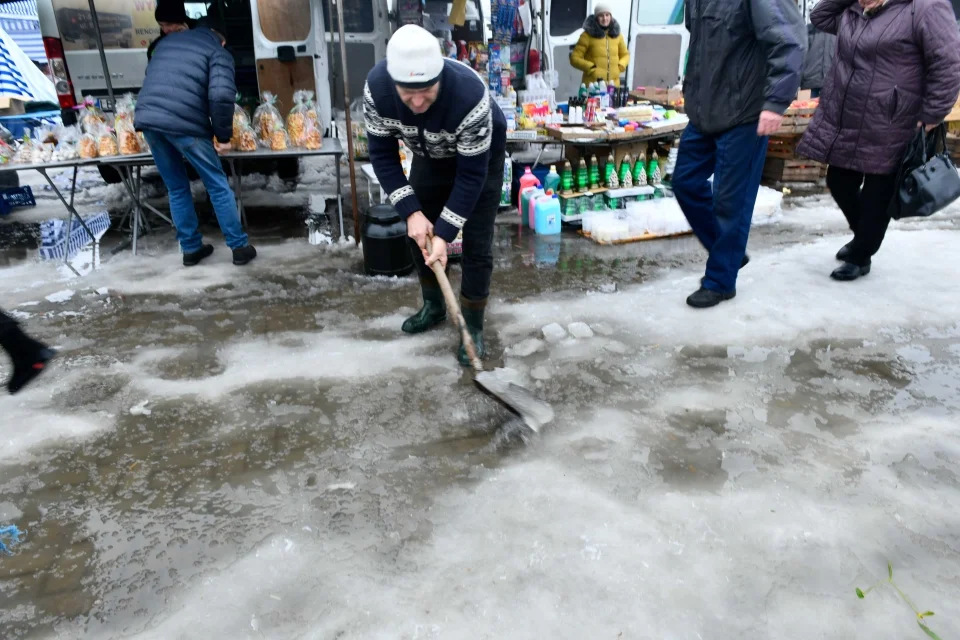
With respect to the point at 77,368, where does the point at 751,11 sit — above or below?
above

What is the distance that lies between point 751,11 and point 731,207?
106 centimetres

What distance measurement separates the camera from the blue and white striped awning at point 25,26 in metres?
6.18

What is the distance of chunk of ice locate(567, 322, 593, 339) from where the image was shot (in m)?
3.83

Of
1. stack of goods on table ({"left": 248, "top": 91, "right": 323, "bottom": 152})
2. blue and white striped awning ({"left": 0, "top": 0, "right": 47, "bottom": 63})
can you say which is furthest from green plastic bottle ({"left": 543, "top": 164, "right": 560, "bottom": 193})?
blue and white striped awning ({"left": 0, "top": 0, "right": 47, "bottom": 63})

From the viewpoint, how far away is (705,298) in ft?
13.7

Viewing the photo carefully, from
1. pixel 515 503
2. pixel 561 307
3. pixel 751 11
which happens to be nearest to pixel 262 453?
pixel 515 503

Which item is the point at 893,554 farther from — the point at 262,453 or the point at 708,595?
the point at 262,453

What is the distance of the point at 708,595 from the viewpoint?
2078 millimetres

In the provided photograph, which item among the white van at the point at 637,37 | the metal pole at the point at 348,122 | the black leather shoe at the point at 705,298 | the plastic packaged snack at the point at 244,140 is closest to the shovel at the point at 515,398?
the black leather shoe at the point at 705,298

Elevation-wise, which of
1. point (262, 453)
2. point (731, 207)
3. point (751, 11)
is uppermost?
point (751, 11)

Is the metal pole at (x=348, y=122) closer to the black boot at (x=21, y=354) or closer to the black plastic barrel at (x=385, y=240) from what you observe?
the black plastic barrel at (x=385, y=240)

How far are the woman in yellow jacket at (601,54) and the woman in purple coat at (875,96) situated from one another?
440 centimetres

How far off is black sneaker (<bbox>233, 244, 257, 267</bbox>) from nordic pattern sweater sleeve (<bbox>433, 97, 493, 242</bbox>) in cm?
249

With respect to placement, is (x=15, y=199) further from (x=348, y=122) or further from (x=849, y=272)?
(x=849, y=272)
